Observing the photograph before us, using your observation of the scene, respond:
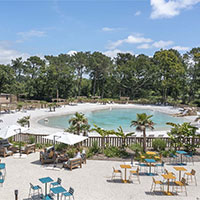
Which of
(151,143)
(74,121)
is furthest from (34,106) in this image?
(151,143)

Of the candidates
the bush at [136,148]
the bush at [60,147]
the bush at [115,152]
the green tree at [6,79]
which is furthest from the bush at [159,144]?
the green tree at [6,79]

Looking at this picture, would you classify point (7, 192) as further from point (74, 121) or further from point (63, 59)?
point (63, 59)

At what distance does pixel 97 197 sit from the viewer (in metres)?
8.13

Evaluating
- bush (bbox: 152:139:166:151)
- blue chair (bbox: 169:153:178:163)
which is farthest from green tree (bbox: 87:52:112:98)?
blue chair (bbox: 169:153:178:163)

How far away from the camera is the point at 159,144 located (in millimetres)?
14320

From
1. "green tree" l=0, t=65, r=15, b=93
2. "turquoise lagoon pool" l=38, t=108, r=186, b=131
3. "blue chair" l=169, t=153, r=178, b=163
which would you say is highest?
"green tree" l=0, t=65, r=15, b=93

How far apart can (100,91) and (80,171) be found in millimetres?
57544

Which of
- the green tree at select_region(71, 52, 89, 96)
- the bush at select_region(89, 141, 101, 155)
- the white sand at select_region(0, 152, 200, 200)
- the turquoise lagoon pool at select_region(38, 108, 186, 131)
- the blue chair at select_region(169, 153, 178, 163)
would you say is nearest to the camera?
the white sand at select_region(0, 152, 200, 200)

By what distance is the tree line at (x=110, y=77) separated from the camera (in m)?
51.3

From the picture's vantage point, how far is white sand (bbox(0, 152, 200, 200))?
326 inches

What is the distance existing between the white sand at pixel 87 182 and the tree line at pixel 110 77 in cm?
3820

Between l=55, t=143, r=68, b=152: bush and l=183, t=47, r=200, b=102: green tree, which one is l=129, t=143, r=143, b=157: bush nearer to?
l=55, t=143, r=68, b=152: bush

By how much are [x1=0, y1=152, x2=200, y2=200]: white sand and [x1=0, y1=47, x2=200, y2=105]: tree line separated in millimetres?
38199

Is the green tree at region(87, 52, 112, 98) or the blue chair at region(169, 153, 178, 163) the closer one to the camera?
the blue chair at region(169, 153, 178, 163)
